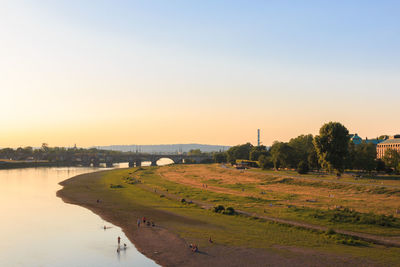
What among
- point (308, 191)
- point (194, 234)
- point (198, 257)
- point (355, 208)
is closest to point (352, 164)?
point (308, 191)

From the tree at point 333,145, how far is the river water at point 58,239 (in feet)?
221

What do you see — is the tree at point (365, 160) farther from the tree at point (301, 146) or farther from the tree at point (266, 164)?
the tree at point (266, 164)

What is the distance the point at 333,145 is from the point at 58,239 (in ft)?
256

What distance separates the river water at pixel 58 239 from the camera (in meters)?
39.0

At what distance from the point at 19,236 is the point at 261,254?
34686 mm

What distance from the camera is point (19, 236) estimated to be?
48.8m

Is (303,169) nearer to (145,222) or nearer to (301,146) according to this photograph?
(301,146)


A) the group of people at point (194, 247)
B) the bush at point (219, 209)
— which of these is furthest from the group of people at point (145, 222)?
the group of people at point (194, 247)

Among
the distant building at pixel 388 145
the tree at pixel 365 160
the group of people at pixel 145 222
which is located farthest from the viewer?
the distant building at pixel 388 145

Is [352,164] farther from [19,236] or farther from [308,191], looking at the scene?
[19,236]

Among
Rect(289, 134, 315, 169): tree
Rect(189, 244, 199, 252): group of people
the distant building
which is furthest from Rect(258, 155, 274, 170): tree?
Rect(189, 244, 199, 252): group of people

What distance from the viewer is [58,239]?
47.6 metres

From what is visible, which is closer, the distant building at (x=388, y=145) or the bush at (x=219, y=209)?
the bush at (x=219, y=209)

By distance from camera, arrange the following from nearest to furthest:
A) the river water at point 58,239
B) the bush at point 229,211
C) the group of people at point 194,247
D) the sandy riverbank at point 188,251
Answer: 1. the sandy riverbank at point 188,251
2. the river water at point 58,239
3. the group of people at point 194,247
4. the bush at point 229,211
